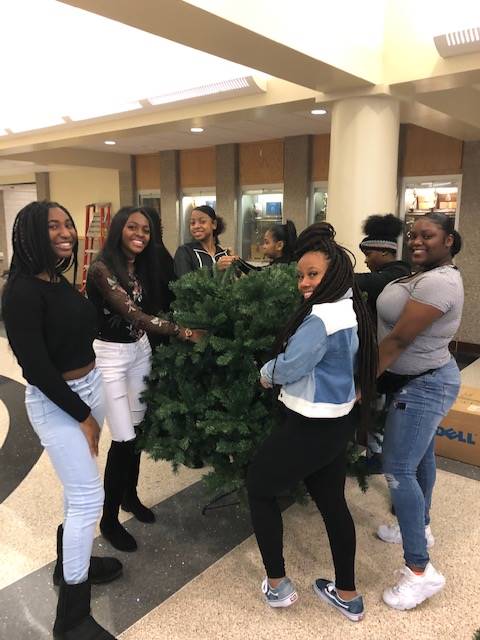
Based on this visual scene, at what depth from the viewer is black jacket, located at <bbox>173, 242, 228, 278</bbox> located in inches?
126

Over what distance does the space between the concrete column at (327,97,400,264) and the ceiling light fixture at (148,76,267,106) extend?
818mm

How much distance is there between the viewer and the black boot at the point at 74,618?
190 cm

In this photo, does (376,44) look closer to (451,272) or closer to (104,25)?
(104,25)

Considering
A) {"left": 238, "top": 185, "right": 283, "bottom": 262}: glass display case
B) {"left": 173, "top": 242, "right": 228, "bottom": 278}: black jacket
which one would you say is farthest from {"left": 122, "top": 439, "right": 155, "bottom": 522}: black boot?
{"left": 238, "top": 185, "right": 283, "bottom": 262}: glass display case

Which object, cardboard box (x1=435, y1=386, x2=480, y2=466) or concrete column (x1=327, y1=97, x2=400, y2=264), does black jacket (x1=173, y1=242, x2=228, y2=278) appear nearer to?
concrete column (x1=327, y1=97, x2=400, y2=264)

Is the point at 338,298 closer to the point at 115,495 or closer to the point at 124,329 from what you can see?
the point at 124,329

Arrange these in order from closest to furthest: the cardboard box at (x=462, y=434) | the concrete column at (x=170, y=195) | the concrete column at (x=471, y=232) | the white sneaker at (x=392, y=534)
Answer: the white sneaker at (x=392, y=534)
the cardboard box at (x=462, y=434)
the concrete column at (x=471, y=232)
the concrete column at (x=170, y=195)

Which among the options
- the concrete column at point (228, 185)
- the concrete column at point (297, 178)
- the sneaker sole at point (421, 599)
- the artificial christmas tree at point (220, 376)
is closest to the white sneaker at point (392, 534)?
the sneaker sole at point (421, 599)

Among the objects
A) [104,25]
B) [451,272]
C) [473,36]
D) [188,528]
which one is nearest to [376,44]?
[473,36]

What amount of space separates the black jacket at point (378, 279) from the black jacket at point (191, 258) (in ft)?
3.26

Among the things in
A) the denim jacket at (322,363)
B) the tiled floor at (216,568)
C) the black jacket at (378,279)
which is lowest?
the tiled floor at (216,568)

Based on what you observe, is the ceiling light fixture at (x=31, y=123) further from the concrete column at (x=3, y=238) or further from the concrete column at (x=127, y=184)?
the concrete column at (x=3, y=238)

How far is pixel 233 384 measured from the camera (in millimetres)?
2285

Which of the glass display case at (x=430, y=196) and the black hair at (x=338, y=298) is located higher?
the glass display case at (x=430, y=196)
